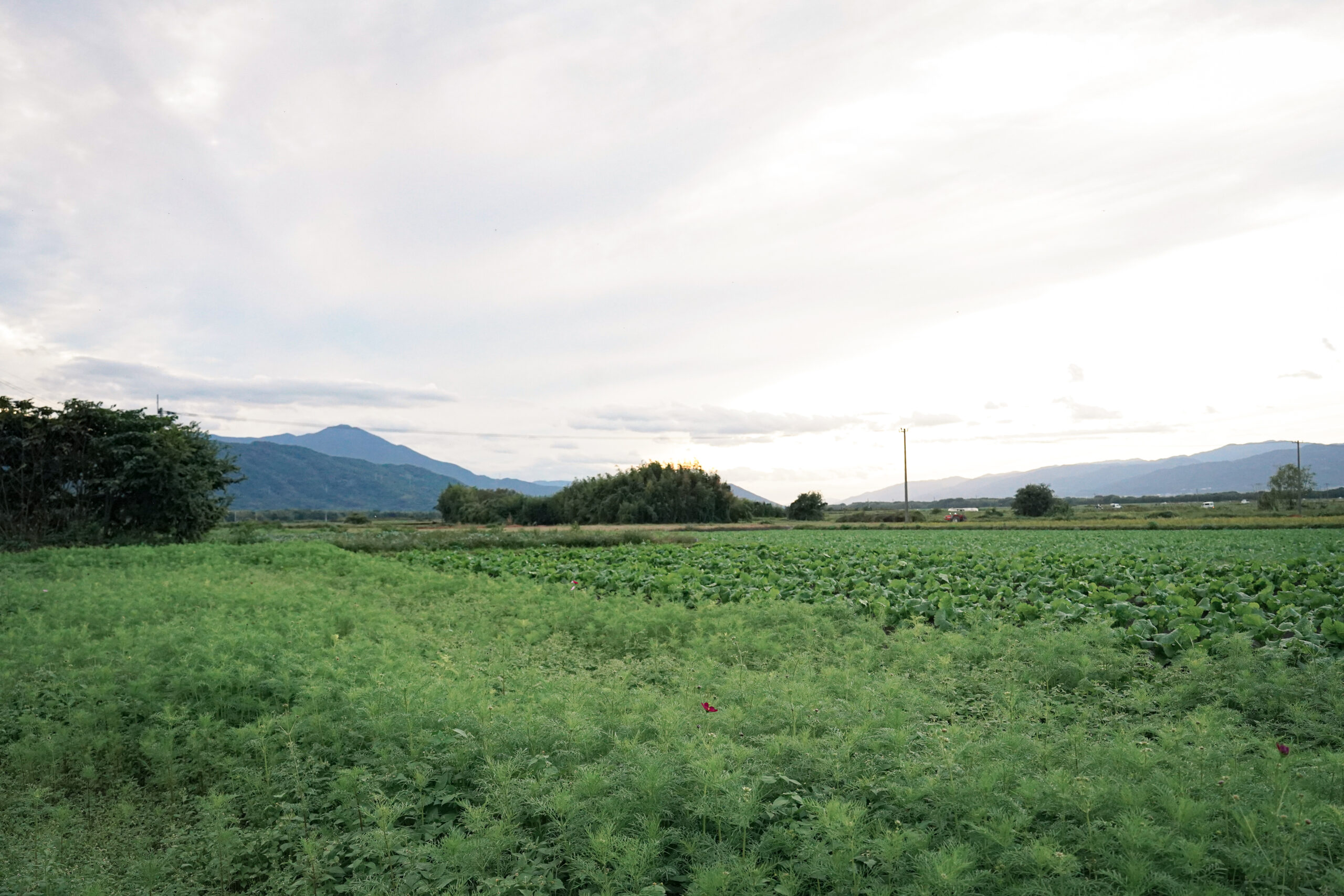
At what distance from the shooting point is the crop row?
11.2 meters

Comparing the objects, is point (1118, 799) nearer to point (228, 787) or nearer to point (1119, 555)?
point (228, 787)

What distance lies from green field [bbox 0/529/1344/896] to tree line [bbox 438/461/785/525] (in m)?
62.3

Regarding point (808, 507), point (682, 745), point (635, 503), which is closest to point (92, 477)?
point (682, 745)

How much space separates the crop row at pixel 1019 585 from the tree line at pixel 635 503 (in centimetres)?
5112

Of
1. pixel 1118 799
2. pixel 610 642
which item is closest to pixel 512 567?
pixel 610 642

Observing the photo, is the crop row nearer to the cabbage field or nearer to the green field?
the cabbage field

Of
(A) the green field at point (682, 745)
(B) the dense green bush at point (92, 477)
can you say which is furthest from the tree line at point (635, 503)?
(A) the green field at point (682, 745)

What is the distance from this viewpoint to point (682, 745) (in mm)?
5895

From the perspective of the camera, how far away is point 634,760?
5.78 metres

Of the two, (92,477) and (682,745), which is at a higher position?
(92,477)

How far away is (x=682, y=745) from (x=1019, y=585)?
44.7 feet

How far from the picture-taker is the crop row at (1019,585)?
440 inches

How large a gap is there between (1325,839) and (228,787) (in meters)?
9.27

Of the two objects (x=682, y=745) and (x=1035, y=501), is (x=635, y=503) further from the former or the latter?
(x=682, y=745)
